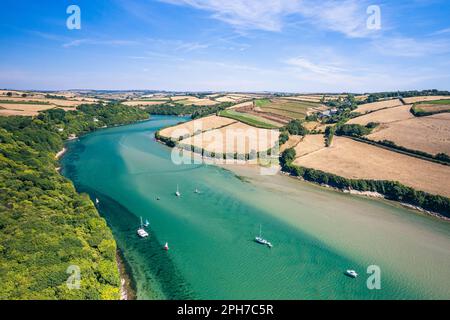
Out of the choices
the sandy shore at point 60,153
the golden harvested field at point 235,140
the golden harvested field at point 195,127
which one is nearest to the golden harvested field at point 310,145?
the golden harvested field at point 235,140

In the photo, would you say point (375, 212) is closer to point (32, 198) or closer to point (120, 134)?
point (32, 198)

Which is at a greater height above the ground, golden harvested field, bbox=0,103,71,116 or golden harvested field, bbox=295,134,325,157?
golden harvested field, bbox=0,103,71,116

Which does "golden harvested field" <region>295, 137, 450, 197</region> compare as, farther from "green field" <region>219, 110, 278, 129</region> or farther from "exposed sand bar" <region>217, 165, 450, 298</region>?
"green field" <region>219, 110, 278, 129</region>

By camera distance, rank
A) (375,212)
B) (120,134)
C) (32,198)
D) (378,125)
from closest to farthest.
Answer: (32,198), (375,212), (378,125), (120,134)

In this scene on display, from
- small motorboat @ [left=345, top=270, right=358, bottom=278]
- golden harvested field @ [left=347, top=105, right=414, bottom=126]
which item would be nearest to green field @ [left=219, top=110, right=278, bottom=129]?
golden harvested field @ [left=347, top=105, right=414, bottom=126]

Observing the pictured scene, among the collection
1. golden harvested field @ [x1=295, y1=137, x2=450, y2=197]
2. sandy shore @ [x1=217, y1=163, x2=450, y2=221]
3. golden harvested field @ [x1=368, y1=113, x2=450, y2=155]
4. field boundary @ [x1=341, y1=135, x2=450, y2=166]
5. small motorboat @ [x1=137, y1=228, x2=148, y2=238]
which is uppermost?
golden harvested field @ [x1=368, y1=113, x2=450, y2=155]

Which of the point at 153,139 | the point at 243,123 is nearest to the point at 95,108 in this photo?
the point at 153,139

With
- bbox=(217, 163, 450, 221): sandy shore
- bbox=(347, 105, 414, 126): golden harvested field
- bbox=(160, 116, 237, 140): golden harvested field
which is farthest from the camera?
bbox=(160, 116, 237, 140): golden harvested field
